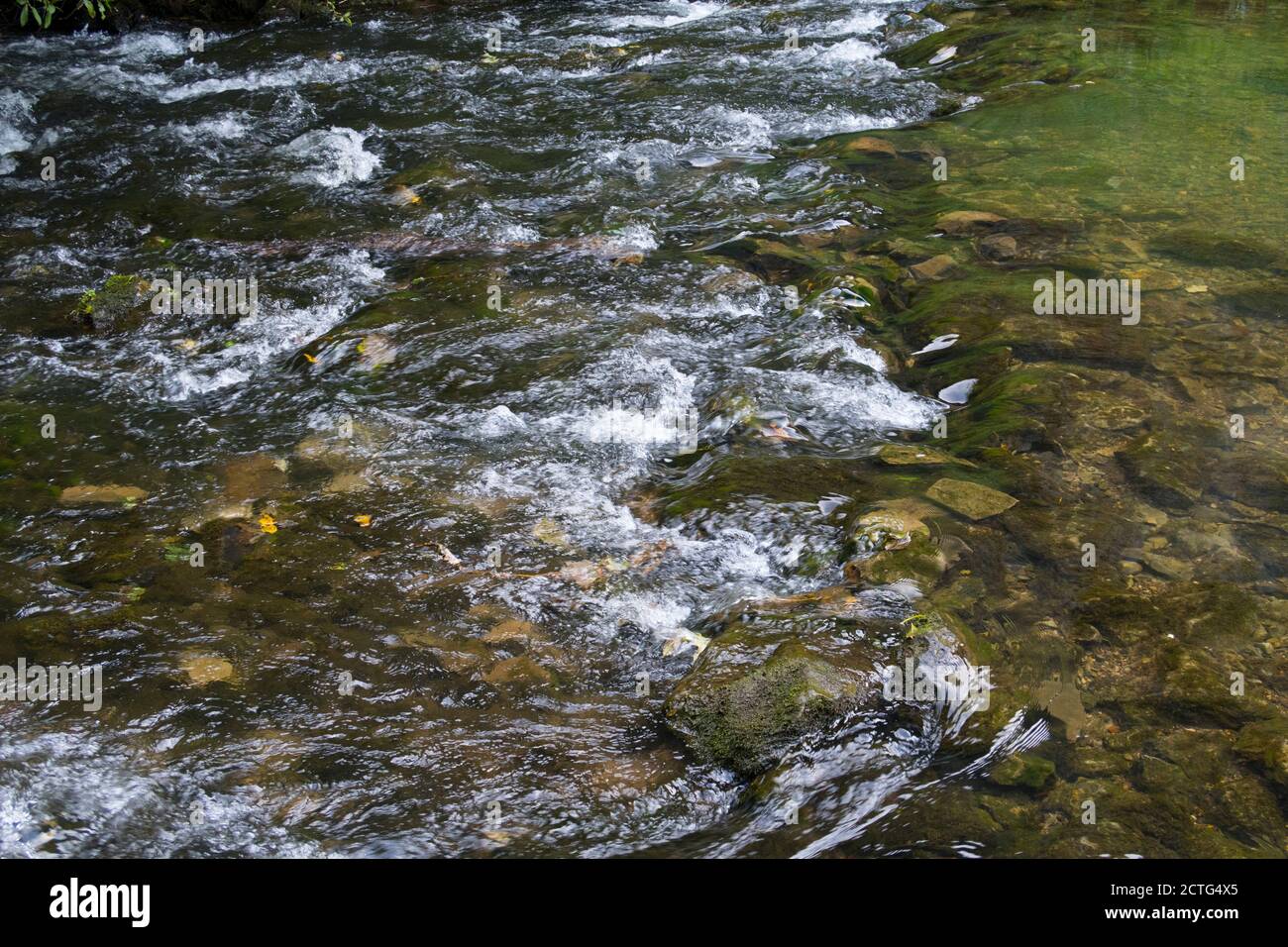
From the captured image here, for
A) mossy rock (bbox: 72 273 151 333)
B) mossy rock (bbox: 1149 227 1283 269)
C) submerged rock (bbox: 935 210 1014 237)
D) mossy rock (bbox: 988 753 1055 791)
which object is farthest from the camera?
submerged rock (bbox: 935 210 1014 237)

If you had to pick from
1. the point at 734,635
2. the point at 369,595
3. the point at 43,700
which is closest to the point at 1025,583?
the point at 734,635

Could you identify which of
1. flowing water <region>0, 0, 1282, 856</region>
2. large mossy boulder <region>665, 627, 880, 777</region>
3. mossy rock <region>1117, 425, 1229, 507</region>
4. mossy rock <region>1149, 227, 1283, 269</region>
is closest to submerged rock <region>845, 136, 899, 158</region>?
flowing water <region>0, 0, 1282, 856</region>

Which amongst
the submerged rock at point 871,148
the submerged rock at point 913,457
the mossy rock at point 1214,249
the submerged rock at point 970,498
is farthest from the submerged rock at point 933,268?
the submerged rock at point 970,498

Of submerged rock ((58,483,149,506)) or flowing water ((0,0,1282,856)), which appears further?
submerged rock ((58,483,149,506))

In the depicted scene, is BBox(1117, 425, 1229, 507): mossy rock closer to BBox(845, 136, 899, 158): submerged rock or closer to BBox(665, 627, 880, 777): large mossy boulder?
BBox(665, 627, 880, 777): large mossy boulder

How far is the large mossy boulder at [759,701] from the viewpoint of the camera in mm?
3537

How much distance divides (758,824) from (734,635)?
750 millimetres

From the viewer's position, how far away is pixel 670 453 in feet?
17.7

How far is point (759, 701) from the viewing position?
11.7 ft

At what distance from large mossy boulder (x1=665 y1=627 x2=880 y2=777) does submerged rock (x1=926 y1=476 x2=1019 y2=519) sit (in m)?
1.33

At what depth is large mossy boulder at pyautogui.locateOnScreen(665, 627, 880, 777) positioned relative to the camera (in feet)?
11.6

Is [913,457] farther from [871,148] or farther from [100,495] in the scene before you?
[871,148]

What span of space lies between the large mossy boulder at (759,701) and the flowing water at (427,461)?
0.27 ft

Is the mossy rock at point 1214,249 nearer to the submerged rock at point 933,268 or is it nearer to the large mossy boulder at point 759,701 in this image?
the submerged rock at point 933,268
